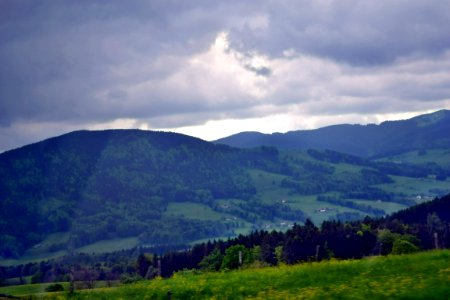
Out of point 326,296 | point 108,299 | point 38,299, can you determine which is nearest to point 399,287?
point 326,296

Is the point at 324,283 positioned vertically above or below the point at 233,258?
above

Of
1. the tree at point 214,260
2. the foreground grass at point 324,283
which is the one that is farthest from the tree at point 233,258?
the foreground grass at point 324,283

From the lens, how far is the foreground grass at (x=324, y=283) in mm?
32250

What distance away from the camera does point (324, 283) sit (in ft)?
118

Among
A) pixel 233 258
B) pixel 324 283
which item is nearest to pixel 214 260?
pixel 233 258

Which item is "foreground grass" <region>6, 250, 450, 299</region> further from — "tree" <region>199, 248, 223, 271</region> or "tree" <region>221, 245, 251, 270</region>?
"tree" <region>199, 248, 223, 271</region>

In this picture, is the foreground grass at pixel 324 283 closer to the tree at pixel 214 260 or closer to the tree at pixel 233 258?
the tree at pixel 233 258

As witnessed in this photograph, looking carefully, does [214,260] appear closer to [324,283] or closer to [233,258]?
[233,258]

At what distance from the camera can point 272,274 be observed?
39.8 meters

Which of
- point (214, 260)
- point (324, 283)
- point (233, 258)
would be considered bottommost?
point (214, 260)

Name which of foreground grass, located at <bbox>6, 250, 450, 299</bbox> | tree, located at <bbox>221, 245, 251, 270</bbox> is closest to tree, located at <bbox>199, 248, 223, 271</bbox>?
tree, located at <bbox>221, 245, 251, 270</bbox>

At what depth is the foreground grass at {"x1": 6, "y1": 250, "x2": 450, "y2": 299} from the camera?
106 ft

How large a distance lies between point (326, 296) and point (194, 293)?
8977 millimetres

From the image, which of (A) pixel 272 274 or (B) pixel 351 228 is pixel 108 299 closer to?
(A) pixel 272 274
